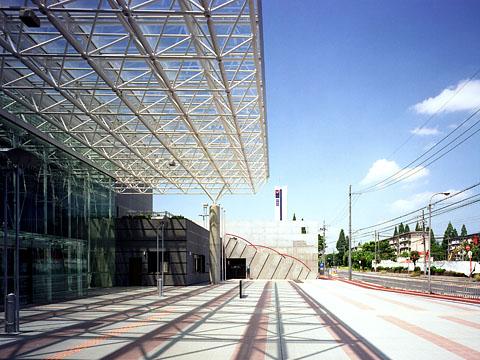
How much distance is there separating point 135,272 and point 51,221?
1876 centimetres

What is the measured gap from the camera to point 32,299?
26.2 m

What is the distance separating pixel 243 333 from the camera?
1561 cm

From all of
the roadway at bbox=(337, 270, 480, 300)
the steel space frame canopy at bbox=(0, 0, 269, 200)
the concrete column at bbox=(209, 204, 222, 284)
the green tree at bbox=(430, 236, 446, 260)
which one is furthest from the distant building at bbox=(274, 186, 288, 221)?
the green tree at bbox=(430, 236, 446, 260)

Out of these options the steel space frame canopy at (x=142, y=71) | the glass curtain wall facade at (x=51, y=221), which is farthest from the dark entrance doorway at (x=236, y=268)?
the glass curtain wall facade at (x=51, y=221)

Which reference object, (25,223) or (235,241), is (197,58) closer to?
(25,223)

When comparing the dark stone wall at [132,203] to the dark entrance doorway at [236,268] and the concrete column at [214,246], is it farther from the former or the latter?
the dark entrance doorway at [236,268]

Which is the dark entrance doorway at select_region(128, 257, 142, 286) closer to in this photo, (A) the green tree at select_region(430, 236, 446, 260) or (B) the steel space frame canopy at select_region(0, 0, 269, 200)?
(B) the steel space frame canopy at select_region(0, 0, 269, 200)

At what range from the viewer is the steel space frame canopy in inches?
798

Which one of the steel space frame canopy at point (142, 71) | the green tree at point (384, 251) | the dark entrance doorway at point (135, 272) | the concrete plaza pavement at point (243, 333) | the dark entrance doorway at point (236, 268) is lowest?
the green tree at point (384, 251)

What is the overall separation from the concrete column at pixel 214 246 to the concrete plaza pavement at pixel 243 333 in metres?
29.6

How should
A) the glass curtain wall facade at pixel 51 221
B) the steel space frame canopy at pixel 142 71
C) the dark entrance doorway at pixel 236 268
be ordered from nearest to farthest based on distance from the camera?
the steel space frame canopy at pixel 142 71
the glass curtain wall facade at pixel 51 221
the dark entrance doorway at pixel 236 268

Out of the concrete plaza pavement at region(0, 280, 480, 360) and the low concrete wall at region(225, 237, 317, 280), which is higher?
the concrete plaza pavement at region(0, 280, 480, 360)

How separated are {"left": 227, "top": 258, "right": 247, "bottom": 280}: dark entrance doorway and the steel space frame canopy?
26585mm

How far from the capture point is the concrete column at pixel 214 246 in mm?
53966
